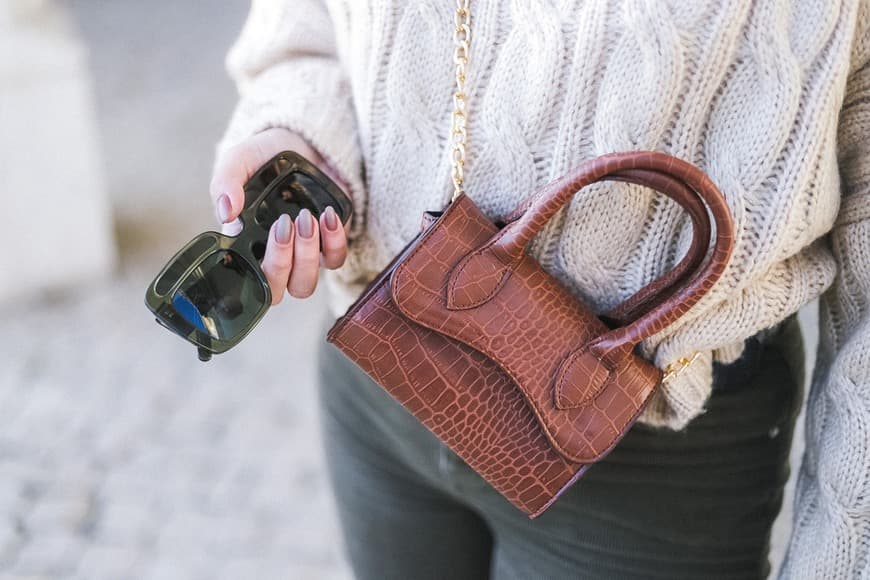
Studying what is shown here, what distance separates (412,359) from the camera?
0.63 m

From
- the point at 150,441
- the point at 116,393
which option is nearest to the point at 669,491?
the point at 150,441

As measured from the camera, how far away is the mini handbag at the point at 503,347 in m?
0.61

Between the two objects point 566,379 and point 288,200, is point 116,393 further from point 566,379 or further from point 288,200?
point 566,379

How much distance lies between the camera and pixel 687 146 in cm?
61

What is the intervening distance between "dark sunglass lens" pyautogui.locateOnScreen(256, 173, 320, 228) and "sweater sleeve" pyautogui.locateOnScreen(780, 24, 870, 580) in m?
0.41

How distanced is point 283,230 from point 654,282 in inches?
10.9

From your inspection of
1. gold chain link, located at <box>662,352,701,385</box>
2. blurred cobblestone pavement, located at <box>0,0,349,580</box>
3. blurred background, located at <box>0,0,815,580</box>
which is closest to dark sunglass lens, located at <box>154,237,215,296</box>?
gold chain link, located at <box>662,352,701,385</box>

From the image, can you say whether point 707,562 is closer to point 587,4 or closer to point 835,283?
point 835,283

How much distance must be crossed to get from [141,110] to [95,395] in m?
1.58

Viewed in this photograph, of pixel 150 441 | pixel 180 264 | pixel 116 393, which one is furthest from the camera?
pixel 116 393

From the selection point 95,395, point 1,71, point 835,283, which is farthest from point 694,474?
point 1,71

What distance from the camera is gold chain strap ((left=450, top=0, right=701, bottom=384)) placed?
2.14 feet

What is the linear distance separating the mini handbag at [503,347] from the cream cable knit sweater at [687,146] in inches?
1.6

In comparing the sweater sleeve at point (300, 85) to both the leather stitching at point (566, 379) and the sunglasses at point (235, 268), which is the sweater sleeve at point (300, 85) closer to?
the sunglasses at point (235, 268)
